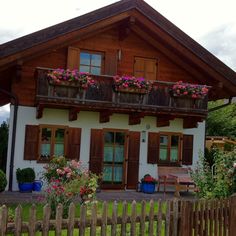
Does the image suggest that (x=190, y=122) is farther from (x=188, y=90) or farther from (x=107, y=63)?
(x=107, y=63)

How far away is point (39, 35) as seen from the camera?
14.2 metres

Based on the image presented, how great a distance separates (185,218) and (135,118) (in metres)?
10.1

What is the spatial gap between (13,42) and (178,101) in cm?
576

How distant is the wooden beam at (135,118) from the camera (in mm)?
15073

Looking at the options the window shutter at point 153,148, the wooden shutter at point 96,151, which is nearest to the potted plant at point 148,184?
the window shutter at point 153,148

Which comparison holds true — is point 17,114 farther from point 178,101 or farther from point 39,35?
point 178,101

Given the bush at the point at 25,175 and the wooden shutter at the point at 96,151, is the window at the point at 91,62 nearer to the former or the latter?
the wooden shutter at the point at 96,151

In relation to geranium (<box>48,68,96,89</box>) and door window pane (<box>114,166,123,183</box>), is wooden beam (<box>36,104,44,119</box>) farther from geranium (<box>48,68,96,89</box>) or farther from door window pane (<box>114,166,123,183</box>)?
door window pane (<box>114,166,123,183</box>)

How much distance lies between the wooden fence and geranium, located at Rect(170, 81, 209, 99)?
30.6 ft

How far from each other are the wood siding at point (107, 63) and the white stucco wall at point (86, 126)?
0.59 metres

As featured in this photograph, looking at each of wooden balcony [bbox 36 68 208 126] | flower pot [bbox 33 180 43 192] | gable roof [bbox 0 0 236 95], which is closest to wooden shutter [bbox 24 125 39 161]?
wooden balcony [bbox 36 68 208 126]

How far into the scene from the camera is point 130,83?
14.4 metres

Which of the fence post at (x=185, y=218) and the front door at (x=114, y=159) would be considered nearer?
the fence post at (x=185, y=218)

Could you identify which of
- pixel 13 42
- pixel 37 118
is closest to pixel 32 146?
pixel 37 118
